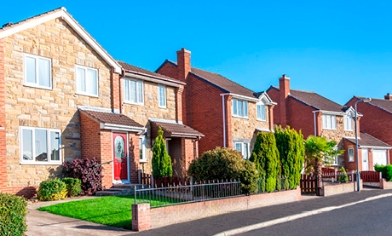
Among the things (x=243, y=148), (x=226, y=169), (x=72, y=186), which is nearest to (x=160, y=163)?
(x=226, y=169)

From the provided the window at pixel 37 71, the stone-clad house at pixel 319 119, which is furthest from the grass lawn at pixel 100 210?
the stone-clad house at pixel 319 119

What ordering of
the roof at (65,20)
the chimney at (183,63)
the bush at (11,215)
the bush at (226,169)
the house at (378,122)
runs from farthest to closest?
the house at (378,122) < the chimney at (183,63) < the bush at (226,169) < the roof at (65,20) < the bush at (11,215)

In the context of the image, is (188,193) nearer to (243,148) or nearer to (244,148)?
(243,148)

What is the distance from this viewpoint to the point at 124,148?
23.8 meters

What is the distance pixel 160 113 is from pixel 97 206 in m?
10.9

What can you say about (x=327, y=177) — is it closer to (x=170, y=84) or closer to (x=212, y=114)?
(x=212, y=114)

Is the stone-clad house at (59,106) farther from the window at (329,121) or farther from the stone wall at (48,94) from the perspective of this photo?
the window at (329,121)

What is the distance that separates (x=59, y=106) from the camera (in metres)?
21.4

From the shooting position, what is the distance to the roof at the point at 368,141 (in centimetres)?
4890

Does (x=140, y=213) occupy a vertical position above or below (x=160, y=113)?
below

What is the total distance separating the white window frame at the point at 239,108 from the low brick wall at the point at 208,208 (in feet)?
39.5

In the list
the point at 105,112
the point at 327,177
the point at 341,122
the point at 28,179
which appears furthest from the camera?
the point at 341,122

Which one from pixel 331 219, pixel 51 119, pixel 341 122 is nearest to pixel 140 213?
pixel 331 219

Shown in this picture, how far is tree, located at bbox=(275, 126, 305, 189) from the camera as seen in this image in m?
24.2
